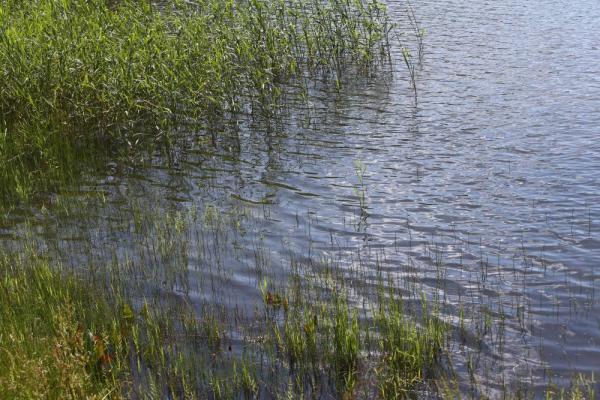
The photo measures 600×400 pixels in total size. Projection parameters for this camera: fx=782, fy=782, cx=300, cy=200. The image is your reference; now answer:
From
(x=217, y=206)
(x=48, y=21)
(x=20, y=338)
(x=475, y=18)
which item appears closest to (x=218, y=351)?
(x=20, y=338)

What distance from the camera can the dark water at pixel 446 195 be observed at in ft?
25.6

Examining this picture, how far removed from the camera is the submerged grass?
1216 centimetres

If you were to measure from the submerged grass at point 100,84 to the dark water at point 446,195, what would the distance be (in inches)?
28.2

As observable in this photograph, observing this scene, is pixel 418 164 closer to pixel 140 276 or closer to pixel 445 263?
pixel 445 263

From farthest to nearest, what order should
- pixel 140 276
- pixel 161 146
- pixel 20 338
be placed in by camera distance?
pixel 161 146 → pixel 140 276 → pixel 20 338

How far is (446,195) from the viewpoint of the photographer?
36.2 ft

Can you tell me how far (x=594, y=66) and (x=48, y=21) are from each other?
11103 mm

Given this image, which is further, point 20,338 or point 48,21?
point 48,21

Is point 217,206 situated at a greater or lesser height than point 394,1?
lesser

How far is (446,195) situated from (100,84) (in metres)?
5.81

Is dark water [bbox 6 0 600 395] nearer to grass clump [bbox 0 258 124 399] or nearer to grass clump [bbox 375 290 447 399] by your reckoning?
grass clump [bbox 375 290 447 399]

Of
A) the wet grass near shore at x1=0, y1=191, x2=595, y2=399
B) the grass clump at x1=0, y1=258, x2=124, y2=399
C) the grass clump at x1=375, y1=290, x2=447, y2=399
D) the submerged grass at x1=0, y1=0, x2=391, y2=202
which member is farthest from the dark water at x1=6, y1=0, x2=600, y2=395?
the grass clump at x1=0, y1=258, x2=124, y2=399

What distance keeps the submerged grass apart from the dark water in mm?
717

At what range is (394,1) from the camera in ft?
79.4
